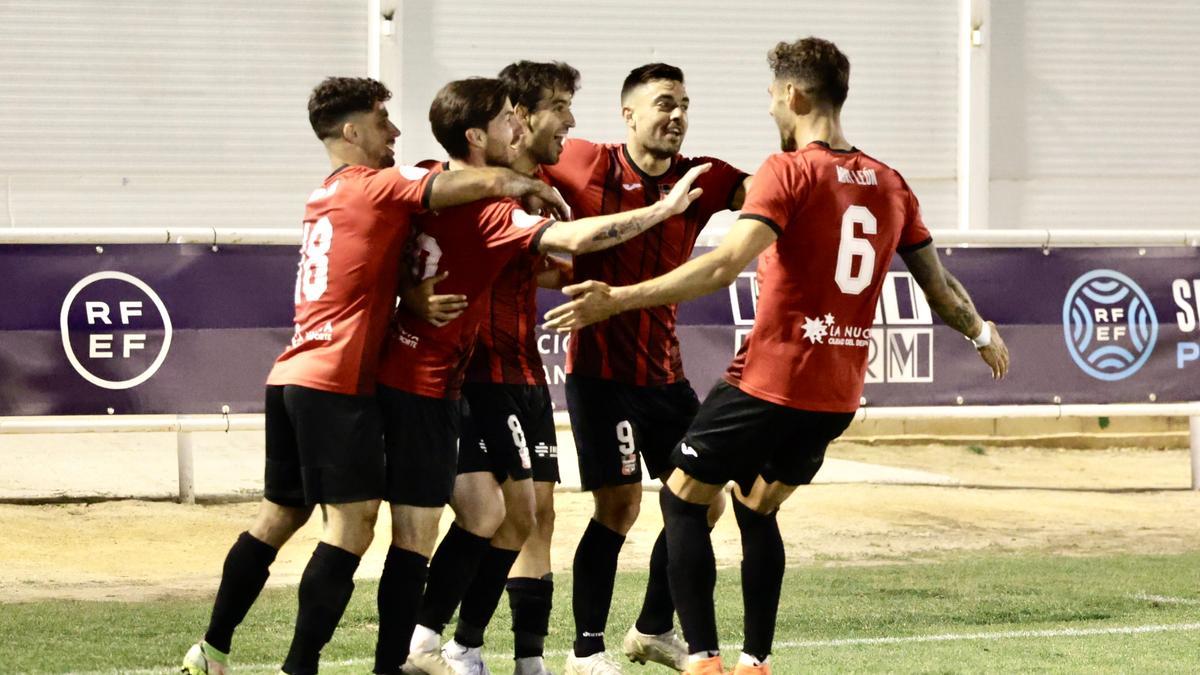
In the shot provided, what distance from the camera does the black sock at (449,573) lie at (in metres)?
7.04

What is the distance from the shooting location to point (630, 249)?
752cm

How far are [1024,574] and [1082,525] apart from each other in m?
2.79

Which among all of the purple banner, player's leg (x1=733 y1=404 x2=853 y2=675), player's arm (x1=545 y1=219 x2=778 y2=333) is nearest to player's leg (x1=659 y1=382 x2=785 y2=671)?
player's leg (x1=733 y1=404 x2=853 y2=675)

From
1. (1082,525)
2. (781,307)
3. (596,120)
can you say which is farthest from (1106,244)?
(781,307)

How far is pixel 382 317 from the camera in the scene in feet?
21.3

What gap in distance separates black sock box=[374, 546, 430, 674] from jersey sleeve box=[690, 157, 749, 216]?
207cm

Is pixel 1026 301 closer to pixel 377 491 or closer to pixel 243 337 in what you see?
pixel 243 337

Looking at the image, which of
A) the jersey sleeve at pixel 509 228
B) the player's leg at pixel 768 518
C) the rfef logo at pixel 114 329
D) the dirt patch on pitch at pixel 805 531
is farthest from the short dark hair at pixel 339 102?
the rfef logo at pixel 114 329

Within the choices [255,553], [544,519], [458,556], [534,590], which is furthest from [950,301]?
[255,553]

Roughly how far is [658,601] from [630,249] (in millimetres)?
1471

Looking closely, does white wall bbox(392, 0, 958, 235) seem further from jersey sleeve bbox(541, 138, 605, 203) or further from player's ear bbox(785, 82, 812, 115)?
player's ear bbox(785, 82, 812, 115)

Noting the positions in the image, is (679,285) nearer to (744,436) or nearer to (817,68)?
(744,436)

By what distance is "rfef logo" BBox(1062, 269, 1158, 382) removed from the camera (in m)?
13.7

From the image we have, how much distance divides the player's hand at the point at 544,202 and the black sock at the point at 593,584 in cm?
135
